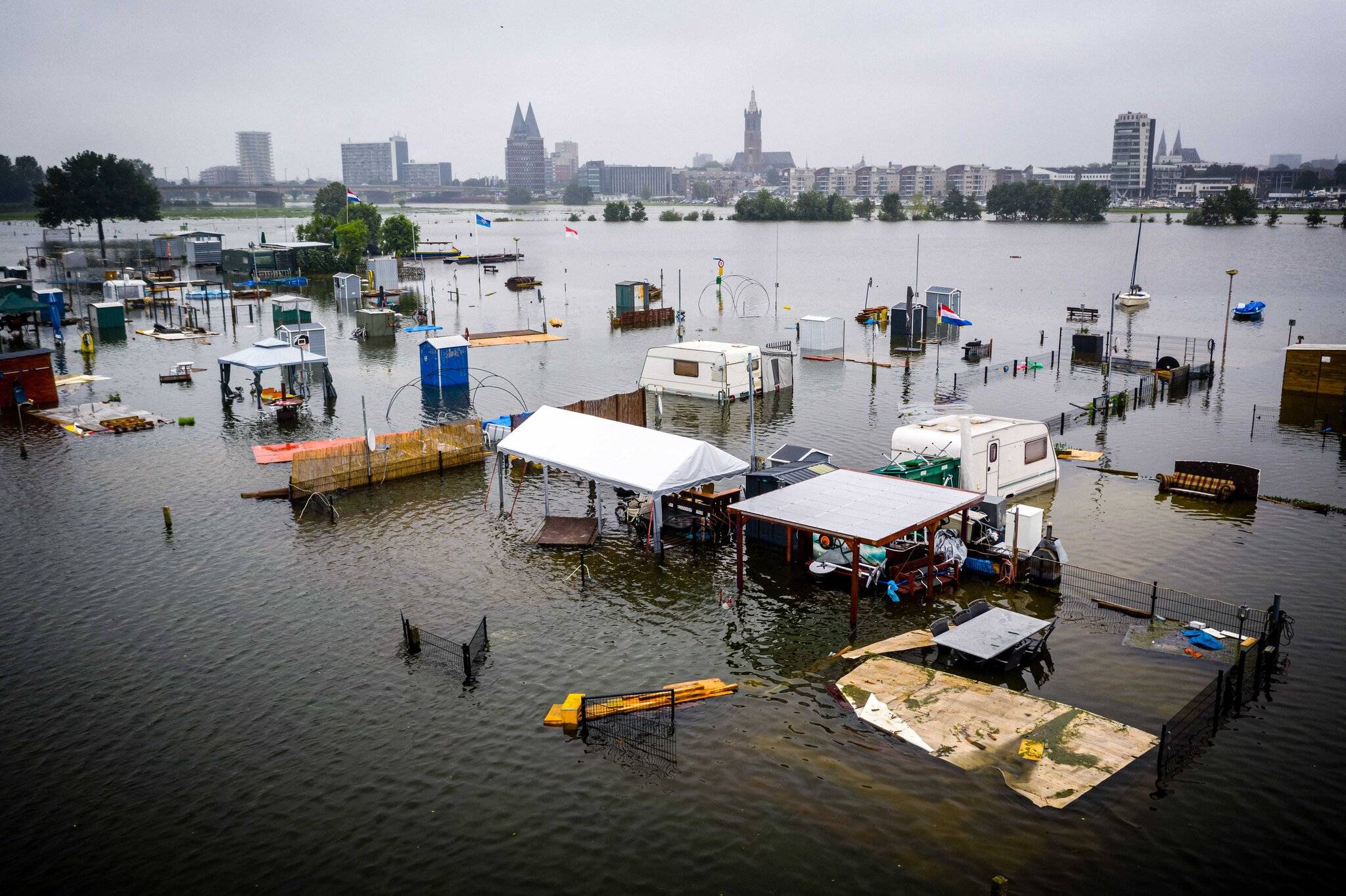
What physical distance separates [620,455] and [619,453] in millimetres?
107

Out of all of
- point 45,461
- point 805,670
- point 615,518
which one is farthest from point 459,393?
point 805,670

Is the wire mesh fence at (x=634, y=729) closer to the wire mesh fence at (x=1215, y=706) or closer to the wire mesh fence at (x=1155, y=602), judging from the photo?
the wire mesh fence at (x=1215, y=706)

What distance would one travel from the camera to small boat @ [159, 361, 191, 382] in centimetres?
6006

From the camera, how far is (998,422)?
35375 mm

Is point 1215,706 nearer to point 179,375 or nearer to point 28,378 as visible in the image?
point 28,378

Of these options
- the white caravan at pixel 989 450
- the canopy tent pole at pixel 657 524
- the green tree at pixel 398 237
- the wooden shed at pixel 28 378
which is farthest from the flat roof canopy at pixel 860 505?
the green tree at pixel 398 237

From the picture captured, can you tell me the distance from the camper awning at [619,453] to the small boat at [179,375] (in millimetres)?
35086

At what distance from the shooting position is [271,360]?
4997 cm

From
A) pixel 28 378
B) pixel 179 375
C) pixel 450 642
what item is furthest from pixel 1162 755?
pixel 179 375

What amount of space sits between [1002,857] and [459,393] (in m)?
45.4

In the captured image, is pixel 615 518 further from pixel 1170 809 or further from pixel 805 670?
pixel 1170 809

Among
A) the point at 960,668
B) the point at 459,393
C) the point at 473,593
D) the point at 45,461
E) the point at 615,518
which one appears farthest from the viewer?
the point at 459,393

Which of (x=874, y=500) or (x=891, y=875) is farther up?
(x=874, y=500)

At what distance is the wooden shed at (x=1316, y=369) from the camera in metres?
50.7
